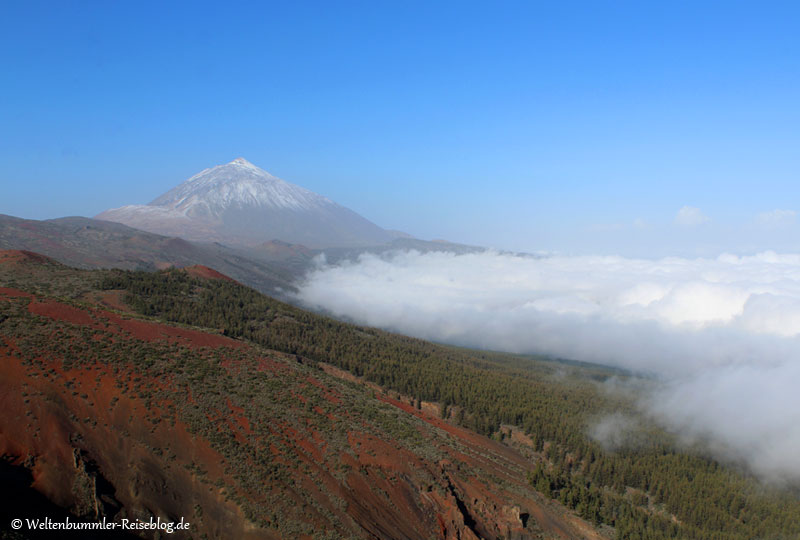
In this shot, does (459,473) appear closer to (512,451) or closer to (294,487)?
(294,487)

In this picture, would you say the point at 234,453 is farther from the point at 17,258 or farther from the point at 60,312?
the point at 17,258

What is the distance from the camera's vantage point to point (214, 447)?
30.9 metres

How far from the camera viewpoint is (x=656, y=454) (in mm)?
75188

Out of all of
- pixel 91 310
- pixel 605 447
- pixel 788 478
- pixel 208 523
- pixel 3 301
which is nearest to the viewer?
pixel 208 523

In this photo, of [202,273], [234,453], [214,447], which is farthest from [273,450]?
[202,273]

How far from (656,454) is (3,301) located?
3570 inches

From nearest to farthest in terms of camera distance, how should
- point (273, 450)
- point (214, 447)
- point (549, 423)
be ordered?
point (214, 447)
point (273, 450)
point (549, 423)

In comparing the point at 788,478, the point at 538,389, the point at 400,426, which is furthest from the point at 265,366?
the point at 788,478

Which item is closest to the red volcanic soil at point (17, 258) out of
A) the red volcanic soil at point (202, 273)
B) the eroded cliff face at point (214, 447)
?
the red volcanic soil at point (202, 273)

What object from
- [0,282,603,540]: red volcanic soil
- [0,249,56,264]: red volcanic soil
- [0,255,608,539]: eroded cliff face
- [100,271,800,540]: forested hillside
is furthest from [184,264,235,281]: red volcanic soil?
[0,282,603,540]: red volcanic soil

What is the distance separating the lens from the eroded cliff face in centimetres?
2644

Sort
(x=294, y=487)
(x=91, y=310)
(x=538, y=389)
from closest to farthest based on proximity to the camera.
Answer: (x=294, y=487) → (x=91, y=310) → (x=538, y=389)

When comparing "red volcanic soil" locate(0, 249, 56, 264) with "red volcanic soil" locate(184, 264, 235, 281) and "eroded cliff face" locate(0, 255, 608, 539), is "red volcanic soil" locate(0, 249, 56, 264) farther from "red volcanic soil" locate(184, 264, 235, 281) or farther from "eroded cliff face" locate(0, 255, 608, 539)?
"eroded cliff face" locate(0, 255, 608, 539)

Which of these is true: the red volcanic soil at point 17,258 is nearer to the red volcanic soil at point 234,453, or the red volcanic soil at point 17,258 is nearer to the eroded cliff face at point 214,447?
the eroded cliff face at point 214,447
